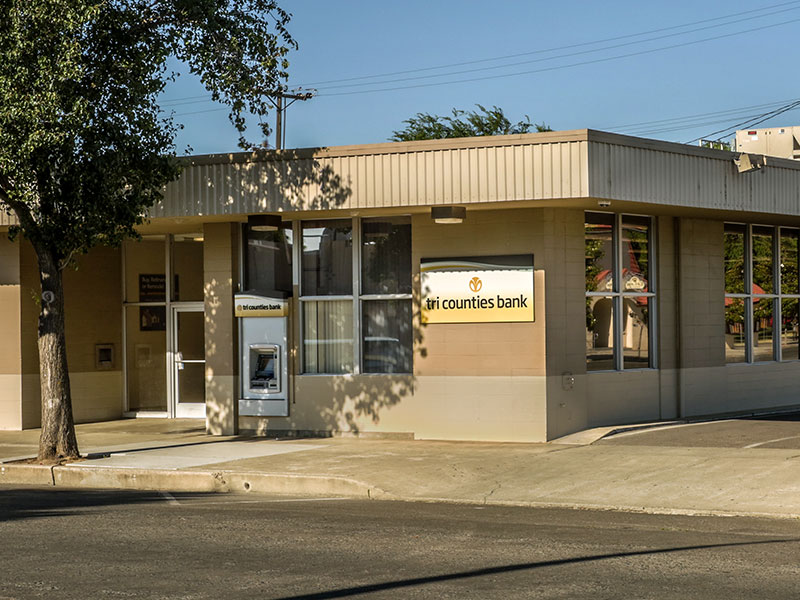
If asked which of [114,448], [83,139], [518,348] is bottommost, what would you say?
[114,448]

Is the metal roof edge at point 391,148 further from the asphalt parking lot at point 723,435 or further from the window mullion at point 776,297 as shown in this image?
the window mullion at point 776,297

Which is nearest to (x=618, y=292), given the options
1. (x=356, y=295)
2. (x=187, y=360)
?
(x=356, y=295)

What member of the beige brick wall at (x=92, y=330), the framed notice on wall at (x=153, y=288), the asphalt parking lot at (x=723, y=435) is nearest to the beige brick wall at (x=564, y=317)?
the asphalt parking lot at (x=723, y=435)

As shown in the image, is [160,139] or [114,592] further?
[160,139]

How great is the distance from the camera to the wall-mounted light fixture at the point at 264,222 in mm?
17281

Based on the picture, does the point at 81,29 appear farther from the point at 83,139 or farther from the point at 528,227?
the point at 528,227

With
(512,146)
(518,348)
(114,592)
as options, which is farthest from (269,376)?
(114,592)

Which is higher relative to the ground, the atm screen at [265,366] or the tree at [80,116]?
the tree at [80,116]

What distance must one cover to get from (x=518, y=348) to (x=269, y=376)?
169 inches

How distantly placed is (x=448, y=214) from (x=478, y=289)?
129 cm

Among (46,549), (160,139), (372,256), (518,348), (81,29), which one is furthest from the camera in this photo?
(372,256)

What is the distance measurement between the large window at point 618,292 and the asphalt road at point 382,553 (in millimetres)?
6443

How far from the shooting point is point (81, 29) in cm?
1373

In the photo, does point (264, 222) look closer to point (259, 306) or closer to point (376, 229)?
point (259, 306)
